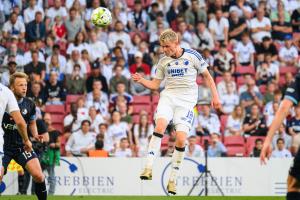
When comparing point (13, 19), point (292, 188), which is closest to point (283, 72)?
point (13, 19)

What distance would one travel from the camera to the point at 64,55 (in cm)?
2677

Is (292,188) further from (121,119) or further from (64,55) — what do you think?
(64,55)

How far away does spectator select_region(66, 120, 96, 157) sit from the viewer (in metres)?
23.2

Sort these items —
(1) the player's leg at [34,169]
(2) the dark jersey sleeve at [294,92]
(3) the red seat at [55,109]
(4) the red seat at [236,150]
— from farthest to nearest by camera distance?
(3) the red seat at [55,109], (4) the red seat at [236,150], (1) the player's leg at [34,169], (2) the dark jersey sleeve at [294,92]

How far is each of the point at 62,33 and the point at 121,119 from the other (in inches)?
179

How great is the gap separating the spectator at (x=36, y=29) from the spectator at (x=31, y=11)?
431 millimetres

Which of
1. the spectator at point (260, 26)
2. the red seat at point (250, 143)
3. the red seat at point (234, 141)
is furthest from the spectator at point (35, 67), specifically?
the spectator at point (260, 26)

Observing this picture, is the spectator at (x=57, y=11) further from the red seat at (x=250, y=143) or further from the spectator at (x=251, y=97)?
the red seat at (x=250, y=143)

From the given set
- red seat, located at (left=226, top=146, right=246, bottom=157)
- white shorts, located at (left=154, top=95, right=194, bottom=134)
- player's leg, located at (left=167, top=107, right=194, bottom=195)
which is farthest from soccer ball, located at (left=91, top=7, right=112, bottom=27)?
red seat, located at (left=226, top=146, right=246, bottom=157)

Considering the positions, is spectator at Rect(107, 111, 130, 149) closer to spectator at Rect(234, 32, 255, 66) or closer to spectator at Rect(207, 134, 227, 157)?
spectator at Rect(207, 134, 227, 157)

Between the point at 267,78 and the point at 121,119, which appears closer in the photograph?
the point at 121,119

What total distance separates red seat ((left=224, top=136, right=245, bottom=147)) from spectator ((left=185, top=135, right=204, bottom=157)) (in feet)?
4.96

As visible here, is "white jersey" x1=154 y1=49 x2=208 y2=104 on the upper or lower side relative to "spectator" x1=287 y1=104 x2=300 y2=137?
upper

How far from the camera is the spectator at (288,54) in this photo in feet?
90.8
